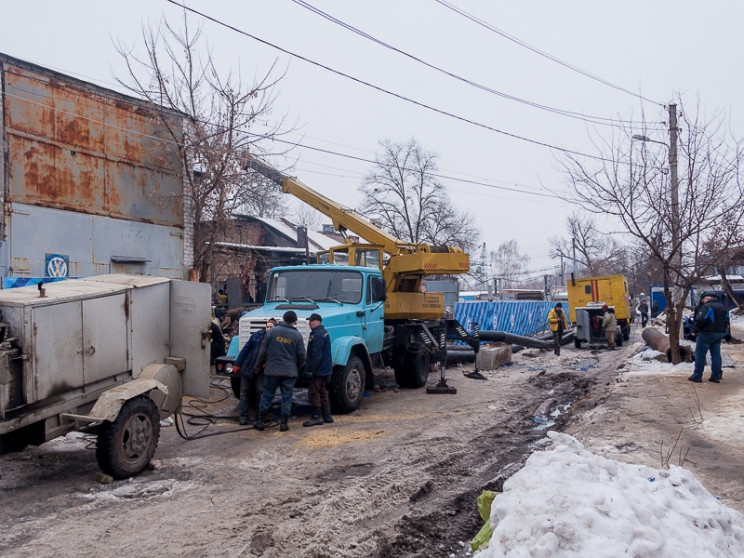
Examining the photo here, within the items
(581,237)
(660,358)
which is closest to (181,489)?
(660,358)

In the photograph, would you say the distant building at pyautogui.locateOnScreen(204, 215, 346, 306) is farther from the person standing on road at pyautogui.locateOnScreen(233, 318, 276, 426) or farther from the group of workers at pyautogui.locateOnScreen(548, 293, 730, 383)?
the group of workers at pyautogui.locateOnScreen(548, 293, 730, 383)

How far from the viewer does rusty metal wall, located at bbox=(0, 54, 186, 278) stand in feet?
42.0

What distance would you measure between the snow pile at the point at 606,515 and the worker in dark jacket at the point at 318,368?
480 centimetres

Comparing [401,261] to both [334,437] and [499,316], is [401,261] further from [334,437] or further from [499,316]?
[499,316]

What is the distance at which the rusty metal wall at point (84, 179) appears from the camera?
504 inches

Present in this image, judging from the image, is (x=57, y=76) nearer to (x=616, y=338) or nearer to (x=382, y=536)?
(x=382, y=536)

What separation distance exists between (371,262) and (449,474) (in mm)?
7009

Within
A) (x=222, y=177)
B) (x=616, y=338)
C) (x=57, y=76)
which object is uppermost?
(x=57, y=76)

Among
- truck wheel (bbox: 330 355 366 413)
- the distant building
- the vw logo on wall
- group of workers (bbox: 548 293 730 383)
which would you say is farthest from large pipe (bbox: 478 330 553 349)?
the vw logo on wall

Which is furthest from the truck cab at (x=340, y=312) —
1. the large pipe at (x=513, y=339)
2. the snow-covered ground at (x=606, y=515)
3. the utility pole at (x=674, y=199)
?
the large pipe at (x=513, y=339)

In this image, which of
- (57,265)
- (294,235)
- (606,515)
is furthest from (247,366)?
(294,235)

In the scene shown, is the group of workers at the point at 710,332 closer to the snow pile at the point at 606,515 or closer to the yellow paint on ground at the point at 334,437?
the yellow paint on ground at the point at 334,437

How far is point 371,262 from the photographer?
12.7 m

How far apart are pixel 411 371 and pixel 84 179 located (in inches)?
352
